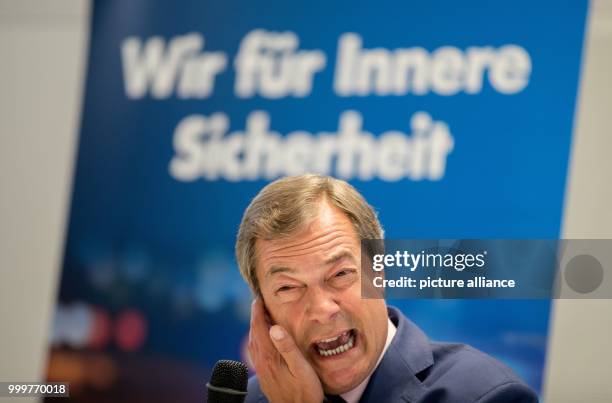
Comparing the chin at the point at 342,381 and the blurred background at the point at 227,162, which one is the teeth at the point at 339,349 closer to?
the chin at the point at 342,381

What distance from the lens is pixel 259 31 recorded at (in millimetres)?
4977

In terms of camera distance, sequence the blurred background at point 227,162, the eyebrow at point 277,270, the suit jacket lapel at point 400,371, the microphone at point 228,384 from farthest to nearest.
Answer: the blurred background at point 227,162 < the eyebrow at point 277,270 < the suit jacket lapel at point 400,371 < the microphone at point 228,384

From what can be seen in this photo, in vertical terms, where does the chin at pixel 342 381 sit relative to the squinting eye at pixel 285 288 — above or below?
below

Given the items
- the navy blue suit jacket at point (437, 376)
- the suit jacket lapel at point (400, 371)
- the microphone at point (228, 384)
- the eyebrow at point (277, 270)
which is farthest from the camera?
the eyebrow at point (277, 270)

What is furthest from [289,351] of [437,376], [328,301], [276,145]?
[276,145]

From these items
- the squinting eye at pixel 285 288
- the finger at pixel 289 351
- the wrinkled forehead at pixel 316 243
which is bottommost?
the finger at pixel 289 351

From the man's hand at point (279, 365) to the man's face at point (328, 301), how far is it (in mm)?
64

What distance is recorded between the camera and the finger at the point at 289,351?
2.43 m

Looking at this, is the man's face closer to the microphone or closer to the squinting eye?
the squinting eye

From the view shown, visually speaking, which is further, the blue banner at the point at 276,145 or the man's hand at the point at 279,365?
the blue banner at the point at 276,145

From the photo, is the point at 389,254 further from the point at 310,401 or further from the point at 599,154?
the point at 599,154

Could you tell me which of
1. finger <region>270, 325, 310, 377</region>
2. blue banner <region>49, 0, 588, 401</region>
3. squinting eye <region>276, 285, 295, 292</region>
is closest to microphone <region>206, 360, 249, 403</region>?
finger <region>270, 325, 310, 377</region>

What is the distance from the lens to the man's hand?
7.96ft

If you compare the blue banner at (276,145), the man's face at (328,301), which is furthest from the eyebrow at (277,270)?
the blue banner at (276,145)
